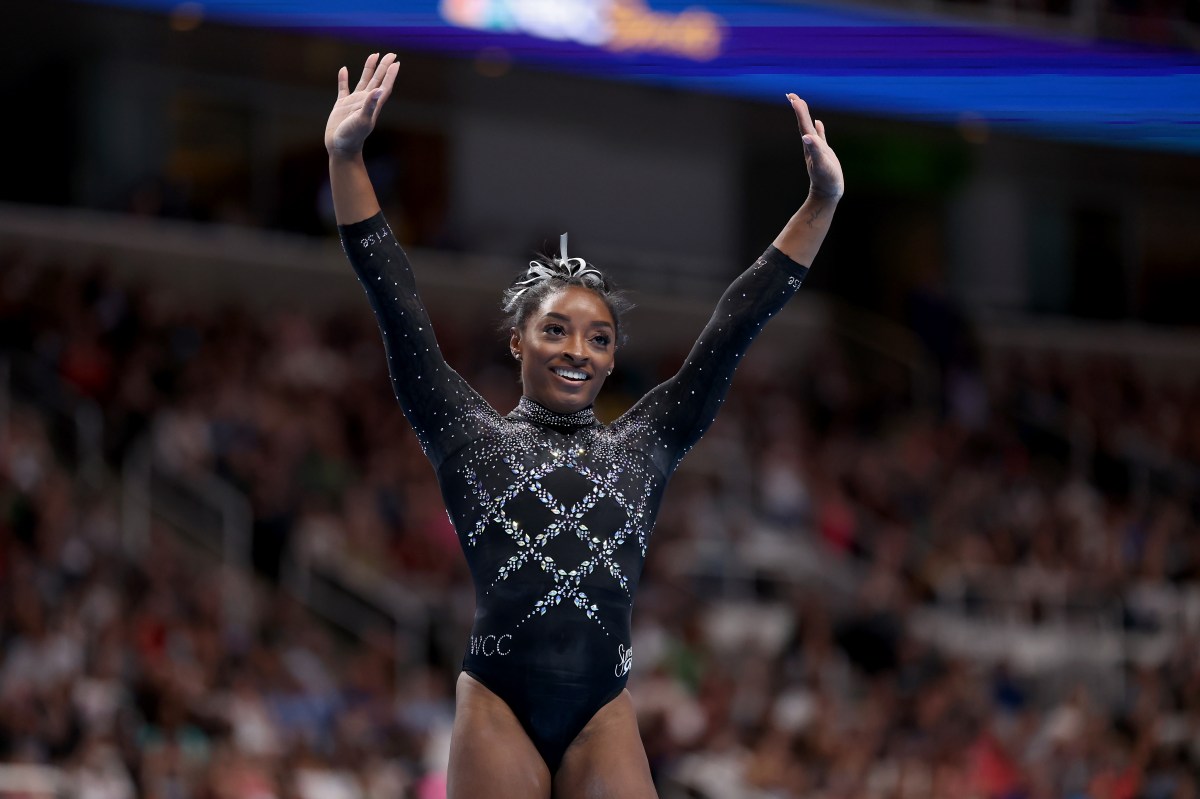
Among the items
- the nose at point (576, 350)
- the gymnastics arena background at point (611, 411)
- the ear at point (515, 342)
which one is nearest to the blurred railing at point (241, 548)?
the gymnastics arena background at point (611, 411)

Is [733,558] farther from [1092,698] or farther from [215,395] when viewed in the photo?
[215,395]

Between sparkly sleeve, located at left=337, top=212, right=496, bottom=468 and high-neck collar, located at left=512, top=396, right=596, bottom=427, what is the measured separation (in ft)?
0.36

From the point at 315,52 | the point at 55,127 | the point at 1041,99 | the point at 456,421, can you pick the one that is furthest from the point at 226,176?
the point at 456,421

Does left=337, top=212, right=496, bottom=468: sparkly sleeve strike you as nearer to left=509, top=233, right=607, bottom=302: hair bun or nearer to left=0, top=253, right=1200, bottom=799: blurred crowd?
left=509, top=233, right=607, bottom=302: hair bun

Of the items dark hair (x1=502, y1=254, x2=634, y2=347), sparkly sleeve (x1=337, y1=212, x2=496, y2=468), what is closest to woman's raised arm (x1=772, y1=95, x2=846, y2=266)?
dark hair (x1=502, y1=254, x2=634, y2=347)

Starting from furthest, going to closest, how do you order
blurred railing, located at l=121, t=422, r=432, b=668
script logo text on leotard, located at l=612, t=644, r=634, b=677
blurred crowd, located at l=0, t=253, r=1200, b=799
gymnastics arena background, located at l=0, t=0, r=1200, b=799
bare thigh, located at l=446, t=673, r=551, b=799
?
blurred railing, located at l=121, t=422, r=432, b=668 < gymnastics arena background, located at l=0, t=0, r=1200, b=799 < blurred crowd, located at l=0, t=253, r=1200, b=799 < script logo text on leotard, located at l=612, t=644, r=634, b=677 < bare thigh, located at l=446, t=673, r=551, b=799

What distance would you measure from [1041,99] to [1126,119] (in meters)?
2.18

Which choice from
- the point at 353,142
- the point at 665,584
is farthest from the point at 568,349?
the point at 665,584

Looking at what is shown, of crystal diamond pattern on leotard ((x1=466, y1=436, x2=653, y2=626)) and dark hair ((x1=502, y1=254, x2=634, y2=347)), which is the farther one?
dark hair ((x1=502, y1=254, x2=634, y2=347))

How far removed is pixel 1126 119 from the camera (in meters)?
7.54

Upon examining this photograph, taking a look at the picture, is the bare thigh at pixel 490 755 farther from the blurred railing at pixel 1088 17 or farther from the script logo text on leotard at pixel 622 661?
the blurred railing at pixel 1088 17

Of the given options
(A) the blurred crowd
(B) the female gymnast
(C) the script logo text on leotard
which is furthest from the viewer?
(A) the blurred crowd

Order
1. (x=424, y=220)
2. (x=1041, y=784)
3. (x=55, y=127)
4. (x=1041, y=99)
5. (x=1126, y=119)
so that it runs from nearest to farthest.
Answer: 1. (x=1126, y=119)
2. (x=1041, y=99)
3. (x=1041, y=784)
4. (x=55, y=127)
5. (x=424, y=220)

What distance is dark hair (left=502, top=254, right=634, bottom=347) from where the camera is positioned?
400 cm
